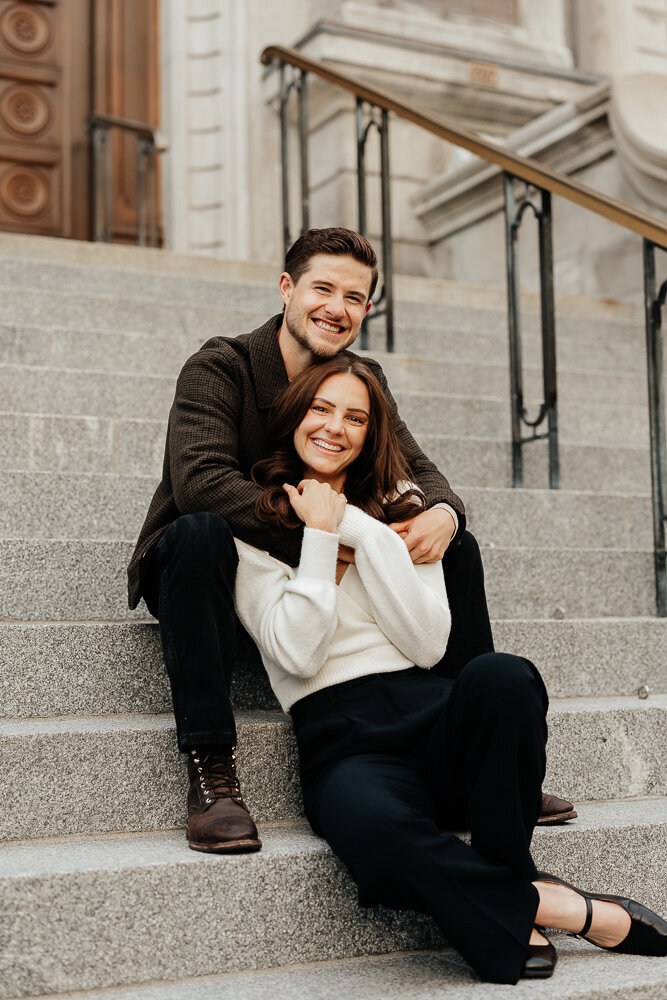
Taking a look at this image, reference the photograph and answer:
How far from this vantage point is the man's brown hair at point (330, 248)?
239 centimetres

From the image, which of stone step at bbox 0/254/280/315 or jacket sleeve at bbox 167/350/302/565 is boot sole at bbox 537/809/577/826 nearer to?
jacket sleeve at bbox 167/350/302/565

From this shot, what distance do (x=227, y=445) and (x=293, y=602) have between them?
0.38 meters

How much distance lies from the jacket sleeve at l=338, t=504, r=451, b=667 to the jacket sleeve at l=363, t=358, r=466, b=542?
212 mm

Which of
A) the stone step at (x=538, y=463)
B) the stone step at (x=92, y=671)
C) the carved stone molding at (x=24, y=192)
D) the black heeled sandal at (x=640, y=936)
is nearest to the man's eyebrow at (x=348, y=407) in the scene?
the stone step at (x=92, y=671)

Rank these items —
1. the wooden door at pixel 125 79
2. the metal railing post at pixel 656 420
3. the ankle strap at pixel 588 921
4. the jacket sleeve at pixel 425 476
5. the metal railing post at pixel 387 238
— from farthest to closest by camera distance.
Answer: the wooden door at pixel 125 79, the metal railing post at pixel 387 238, the metal railing post at pixel 656 420, the jacket sleeve at pixel 425 476, the ankle strap at pixel 588 921

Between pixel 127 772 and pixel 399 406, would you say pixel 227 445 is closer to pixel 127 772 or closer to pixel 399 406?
pixel 127 772

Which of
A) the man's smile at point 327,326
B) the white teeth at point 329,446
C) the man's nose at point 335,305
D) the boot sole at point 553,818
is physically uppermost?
the man's nose at point 335,305

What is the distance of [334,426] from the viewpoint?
2.21 metres

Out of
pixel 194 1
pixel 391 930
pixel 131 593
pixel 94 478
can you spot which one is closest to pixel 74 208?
pixel 194 1

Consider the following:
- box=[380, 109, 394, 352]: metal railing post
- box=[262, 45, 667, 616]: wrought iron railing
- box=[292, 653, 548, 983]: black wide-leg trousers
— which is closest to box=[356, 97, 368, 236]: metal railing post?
box=[262, 45, 667, 616]: wrought iron railing

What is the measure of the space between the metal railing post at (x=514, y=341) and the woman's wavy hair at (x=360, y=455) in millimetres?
1315

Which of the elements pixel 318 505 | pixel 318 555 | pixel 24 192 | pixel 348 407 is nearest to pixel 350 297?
pixel 348 407

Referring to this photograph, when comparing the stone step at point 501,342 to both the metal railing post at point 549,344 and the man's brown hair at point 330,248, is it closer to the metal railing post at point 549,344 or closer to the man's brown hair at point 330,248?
the metal railing post at point 549,344

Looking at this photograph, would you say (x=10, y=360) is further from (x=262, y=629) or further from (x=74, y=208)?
(x=74, y=208)
